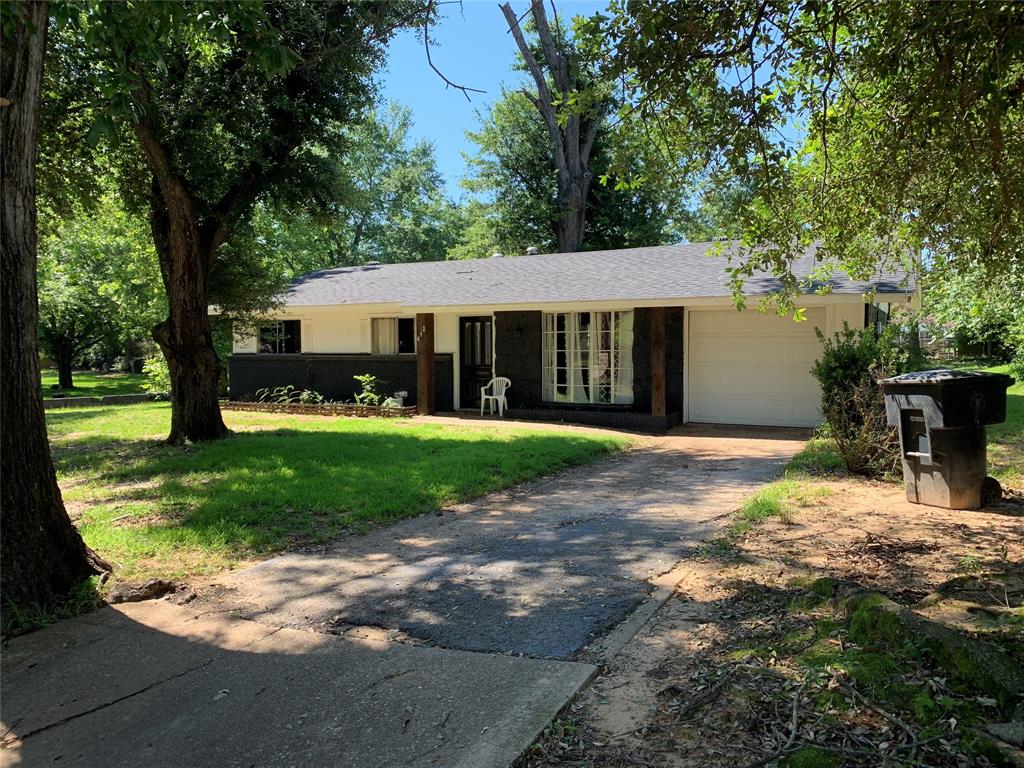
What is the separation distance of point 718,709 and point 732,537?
119 inches

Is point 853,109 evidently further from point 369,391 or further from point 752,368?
point 369,391

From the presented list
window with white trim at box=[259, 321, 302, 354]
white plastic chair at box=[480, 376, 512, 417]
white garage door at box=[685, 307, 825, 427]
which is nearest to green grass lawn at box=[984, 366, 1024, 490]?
white garage door at box=[685, 307, 825, 427]

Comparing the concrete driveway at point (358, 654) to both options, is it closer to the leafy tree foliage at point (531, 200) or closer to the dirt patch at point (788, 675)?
the dirt patch at point (788, 675)

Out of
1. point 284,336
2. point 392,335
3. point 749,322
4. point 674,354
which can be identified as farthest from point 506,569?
point 284,336

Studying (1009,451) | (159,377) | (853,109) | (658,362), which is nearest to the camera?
(853,109)

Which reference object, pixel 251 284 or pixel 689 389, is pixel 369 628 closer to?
pixel 689 389

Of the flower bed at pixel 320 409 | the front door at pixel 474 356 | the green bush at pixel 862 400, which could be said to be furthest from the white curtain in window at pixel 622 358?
the green bush at pixel 862 400

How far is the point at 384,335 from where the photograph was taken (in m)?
19.0

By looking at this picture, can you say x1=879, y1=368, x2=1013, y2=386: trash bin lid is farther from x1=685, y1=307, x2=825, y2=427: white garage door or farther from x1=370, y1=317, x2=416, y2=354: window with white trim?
x1=370, y1=317, x2=416, y2=354: window with white trim

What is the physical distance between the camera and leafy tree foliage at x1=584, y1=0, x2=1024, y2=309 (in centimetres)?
552

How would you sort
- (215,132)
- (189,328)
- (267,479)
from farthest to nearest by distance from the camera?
(189,328) → (215,132) → (267,479)

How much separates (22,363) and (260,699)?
2863 millimetres

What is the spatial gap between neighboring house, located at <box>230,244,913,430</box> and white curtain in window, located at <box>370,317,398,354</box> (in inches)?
1.0

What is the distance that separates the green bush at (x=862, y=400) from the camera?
8.10 m
